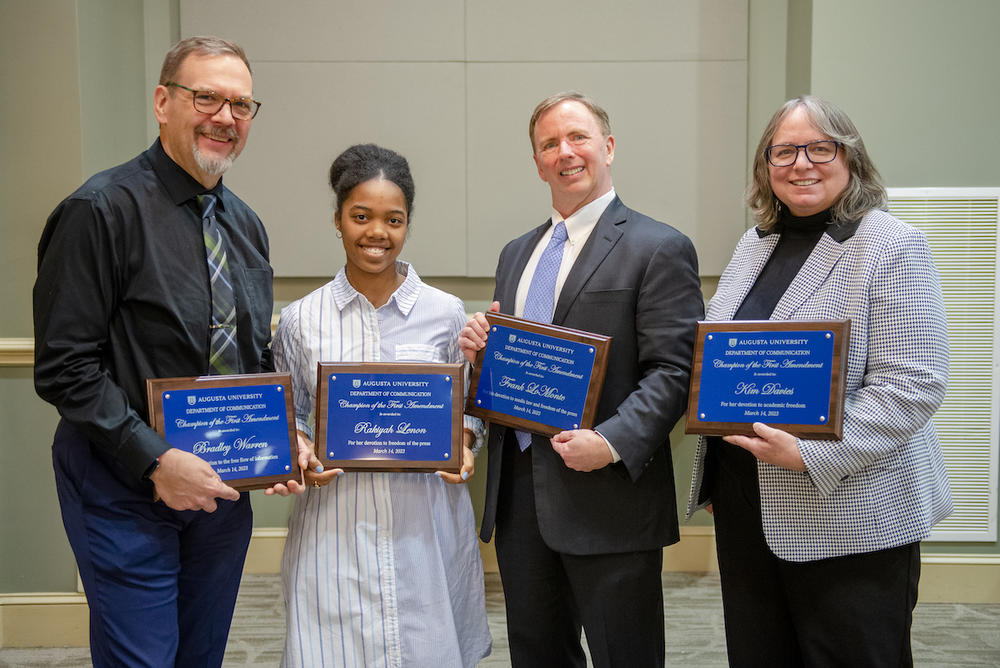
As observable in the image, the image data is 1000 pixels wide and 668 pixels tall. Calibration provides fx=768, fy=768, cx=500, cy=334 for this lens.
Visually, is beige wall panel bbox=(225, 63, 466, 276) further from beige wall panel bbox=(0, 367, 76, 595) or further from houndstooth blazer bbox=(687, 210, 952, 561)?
houndstooth blazer bbox=(687, 210, 952, 561)

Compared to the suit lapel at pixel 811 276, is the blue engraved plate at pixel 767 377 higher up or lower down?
lower down

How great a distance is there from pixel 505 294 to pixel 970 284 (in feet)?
8.63

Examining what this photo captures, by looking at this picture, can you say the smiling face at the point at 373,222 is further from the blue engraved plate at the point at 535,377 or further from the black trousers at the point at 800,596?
the black trousers at the point at 800,596

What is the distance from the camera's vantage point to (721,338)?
1.71 metres

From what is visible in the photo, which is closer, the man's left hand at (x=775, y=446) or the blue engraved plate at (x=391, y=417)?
the man's left hand at (x=775, y=446)

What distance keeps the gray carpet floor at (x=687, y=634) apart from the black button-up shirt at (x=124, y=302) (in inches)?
74.1

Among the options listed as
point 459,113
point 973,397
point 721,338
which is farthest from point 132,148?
point 973,397

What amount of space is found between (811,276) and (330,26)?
316 cm

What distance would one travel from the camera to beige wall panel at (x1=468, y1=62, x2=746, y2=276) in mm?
4070

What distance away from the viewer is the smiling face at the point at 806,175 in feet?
5.90

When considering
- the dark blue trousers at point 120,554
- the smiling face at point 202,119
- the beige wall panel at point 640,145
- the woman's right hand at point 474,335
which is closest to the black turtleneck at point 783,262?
the woman's right hand at point 474,335

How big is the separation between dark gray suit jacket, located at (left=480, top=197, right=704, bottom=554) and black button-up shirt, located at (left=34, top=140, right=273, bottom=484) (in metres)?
0.84

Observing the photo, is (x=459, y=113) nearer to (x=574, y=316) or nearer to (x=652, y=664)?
(x=574, y=316)

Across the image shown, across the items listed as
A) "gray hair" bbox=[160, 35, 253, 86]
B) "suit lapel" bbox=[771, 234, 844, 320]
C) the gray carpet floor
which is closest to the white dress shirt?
"suit lapel" bbox=[771, 234, 844, 320]
